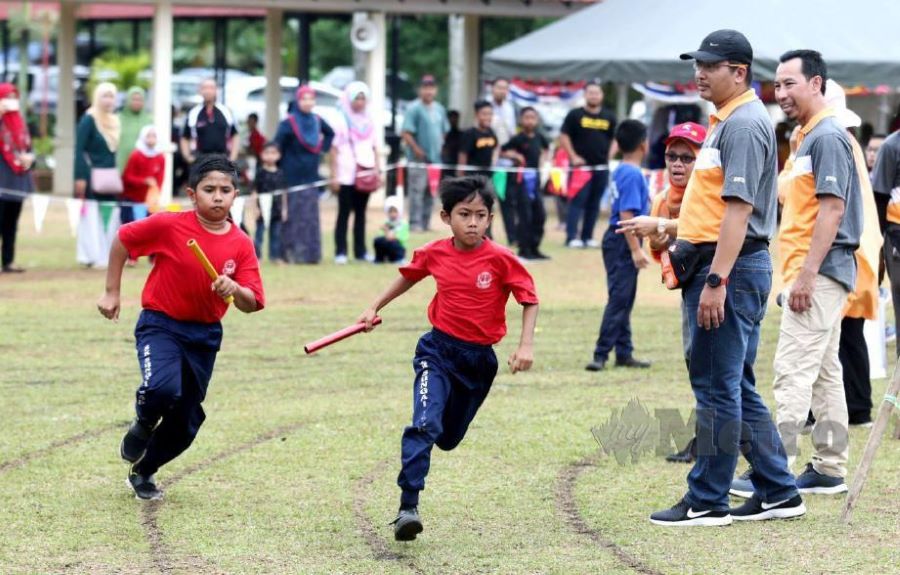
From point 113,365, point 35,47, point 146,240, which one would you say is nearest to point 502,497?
point 146,240

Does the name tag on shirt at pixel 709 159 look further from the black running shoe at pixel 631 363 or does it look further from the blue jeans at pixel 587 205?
the blue jeans at pixel 587 205

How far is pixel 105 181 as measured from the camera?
680 inches

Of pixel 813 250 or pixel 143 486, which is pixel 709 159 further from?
pixel 143 486

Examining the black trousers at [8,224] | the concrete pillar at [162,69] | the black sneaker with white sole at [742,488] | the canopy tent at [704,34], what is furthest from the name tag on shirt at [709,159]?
the concrete pillar at [162,69]

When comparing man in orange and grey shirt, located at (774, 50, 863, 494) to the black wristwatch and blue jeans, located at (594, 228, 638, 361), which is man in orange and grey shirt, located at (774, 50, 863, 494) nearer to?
the black wristwatch

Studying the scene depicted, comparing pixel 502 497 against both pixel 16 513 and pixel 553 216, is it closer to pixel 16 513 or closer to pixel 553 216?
pixel 16 513

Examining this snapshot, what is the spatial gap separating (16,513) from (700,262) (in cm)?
311

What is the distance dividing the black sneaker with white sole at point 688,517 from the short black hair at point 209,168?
2389 millimetres

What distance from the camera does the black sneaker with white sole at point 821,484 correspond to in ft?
24.7

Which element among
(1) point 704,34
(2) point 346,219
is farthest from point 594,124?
(2) point 346,219

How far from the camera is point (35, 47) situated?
1875 inches

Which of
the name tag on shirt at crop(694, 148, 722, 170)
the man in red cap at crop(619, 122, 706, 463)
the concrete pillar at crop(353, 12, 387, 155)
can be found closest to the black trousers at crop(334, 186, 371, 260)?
the concrete pillar at crop(353, 12, 387, 155)

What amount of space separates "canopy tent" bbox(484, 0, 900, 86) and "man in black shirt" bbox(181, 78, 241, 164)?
10.8 ft

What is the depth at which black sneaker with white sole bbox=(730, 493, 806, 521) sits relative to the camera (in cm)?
693
